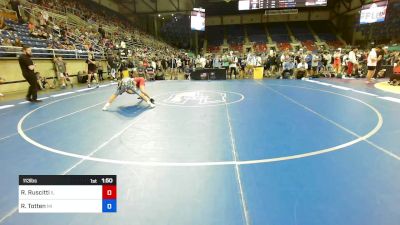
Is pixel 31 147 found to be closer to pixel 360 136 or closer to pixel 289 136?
pixel 289 136

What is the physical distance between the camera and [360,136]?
13.0 feet

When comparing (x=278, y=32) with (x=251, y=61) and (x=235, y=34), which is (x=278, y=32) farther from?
(x=251, y=61)

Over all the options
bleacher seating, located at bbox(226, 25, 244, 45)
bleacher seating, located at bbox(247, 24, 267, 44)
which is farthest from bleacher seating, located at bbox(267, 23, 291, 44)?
bleacher seating, located at bbox(226, 25, 244, 45)

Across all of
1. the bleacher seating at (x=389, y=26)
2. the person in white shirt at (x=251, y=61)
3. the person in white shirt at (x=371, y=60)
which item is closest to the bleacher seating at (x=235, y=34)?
the bleacher seating at (x=389, y=26)

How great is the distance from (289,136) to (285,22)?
42.9 m

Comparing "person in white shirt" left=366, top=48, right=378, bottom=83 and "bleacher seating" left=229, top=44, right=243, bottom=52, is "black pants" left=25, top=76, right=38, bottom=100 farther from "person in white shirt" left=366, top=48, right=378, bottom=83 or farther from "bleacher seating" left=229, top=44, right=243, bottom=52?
"bleacher seating" left=229, top=44, right=243, bottom=52

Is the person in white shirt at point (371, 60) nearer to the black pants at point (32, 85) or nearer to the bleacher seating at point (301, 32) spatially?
the black pants at point (32, 85)

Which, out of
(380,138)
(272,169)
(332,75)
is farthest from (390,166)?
(332,75)

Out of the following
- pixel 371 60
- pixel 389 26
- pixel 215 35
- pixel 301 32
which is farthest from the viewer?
pixel 215 35
